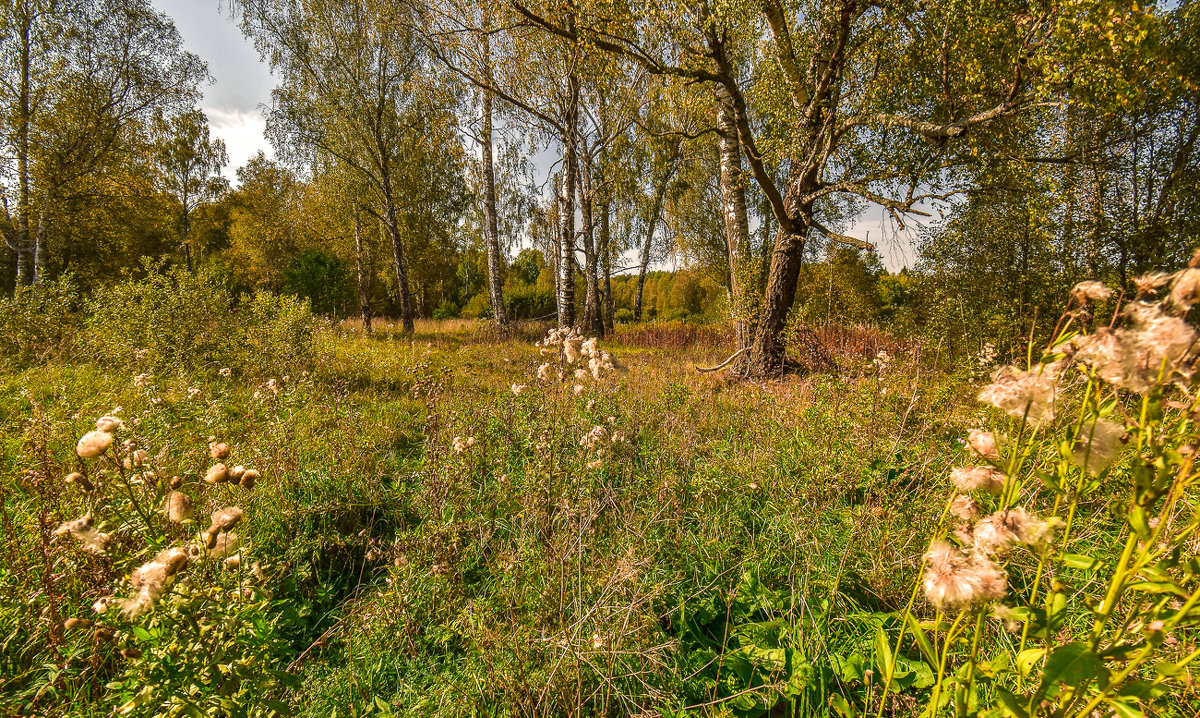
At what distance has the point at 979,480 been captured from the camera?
958 millimetres

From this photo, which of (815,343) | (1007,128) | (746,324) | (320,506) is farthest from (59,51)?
(1007,128)

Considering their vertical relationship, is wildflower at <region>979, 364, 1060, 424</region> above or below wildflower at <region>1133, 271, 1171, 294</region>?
below

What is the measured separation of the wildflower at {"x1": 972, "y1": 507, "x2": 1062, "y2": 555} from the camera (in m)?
0.75

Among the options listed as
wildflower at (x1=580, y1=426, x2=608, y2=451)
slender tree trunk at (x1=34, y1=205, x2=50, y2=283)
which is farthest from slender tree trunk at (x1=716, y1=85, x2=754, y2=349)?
slender tree trunk at (x1=34, y1=205, x2=50, y2=283)

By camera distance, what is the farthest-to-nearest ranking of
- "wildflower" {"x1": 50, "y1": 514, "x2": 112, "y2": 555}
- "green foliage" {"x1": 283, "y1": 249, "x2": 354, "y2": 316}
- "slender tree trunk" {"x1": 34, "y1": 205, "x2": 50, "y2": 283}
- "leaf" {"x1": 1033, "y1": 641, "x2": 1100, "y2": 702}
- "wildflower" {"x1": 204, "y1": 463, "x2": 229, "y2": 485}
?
"green foliage" {"x1": 283, "y1": 249, "x2": 354, "y2": 316} → "slender tree trunk" {"x1": 34, "y1": 205, "x2": 50, "y2": 283} → "wildflower" {"x1": 204, "y1": 463, "x2": 229, "y2": 485} → "wildflower" {"x1": 50, "y1": 514, "x2": 112, "y2": 555} → "leaf" {"x1": 1033, "y1": 641, "x2": 1100, "y2": 702}

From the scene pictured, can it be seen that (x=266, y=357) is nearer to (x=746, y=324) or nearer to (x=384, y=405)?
(x=384, y=405)

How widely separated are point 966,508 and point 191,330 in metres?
8.53

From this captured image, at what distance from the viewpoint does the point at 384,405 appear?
5.15m

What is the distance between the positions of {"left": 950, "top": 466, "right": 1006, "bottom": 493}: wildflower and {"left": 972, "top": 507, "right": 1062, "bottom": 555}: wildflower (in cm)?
12

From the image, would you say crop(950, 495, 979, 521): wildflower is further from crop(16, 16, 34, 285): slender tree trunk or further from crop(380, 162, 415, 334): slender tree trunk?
crop(16, 16, 34, 285): slender tree trunk

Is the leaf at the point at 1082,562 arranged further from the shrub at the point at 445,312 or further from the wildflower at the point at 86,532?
the shrub at the point at 445,312

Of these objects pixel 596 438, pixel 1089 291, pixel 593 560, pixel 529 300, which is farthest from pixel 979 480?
pixel 529 300

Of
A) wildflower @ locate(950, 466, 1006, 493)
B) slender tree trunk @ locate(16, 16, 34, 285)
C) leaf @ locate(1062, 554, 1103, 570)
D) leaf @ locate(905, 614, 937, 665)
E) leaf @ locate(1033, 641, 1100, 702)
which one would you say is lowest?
leaf @ locate(905, 614, 937, 665)

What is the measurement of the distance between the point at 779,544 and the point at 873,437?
4.44 ft
